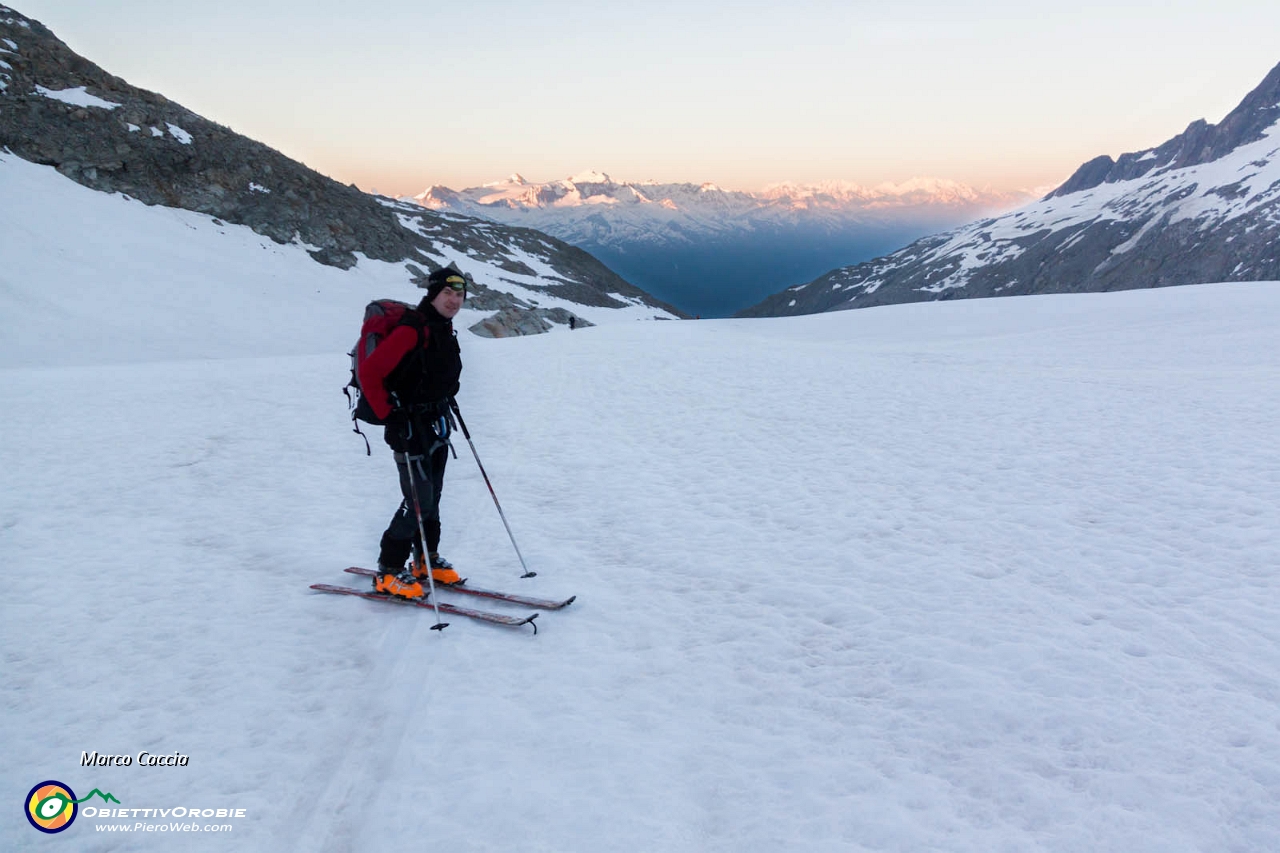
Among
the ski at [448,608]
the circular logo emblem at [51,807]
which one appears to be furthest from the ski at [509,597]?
the circular logo emblem at [51,807]

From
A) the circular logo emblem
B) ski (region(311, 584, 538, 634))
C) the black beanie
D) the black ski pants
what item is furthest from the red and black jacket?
the circular logo emblem

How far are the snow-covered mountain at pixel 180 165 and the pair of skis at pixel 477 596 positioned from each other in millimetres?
44806

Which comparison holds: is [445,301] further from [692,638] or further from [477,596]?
[692,638]

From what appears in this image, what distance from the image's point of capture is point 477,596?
295 inches

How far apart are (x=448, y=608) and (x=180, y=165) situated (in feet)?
228

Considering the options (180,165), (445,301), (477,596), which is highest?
(180,165)

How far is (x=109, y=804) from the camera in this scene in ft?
14.5

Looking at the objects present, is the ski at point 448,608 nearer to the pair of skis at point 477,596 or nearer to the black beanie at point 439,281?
the pair of skis at point 477,596

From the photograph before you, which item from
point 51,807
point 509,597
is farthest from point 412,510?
point 51,807

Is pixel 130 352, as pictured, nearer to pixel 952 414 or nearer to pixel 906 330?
pixel 952 414

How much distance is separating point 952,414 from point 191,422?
16.8 meters

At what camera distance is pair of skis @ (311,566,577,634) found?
676cm

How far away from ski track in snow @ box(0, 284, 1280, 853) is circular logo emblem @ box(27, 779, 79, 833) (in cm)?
9

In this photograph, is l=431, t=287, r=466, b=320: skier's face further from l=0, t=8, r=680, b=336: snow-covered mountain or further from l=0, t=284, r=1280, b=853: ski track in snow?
l=0, t=8, r=680, b=336: snow-covered mountain
